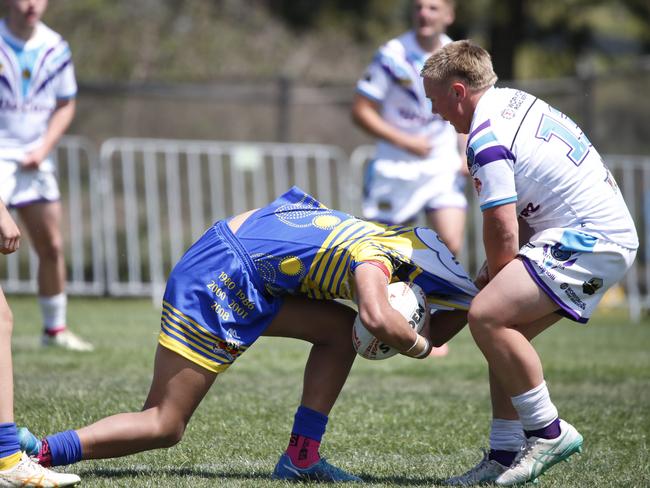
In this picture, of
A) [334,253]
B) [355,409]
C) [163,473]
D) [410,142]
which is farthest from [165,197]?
[334,253]

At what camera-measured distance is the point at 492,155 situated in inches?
145

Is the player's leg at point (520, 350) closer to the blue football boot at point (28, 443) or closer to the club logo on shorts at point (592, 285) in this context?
the club logo on shorts at point (592, 285)

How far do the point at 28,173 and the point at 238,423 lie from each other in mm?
2741

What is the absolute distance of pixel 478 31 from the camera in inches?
797

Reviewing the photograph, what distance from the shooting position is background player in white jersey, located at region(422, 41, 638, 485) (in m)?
3.75

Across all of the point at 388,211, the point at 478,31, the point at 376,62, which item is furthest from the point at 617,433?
the point at 478,31

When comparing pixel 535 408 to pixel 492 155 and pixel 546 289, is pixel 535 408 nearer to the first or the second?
pixel 546 289

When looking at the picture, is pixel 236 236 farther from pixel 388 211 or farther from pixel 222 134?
pixel 222 134

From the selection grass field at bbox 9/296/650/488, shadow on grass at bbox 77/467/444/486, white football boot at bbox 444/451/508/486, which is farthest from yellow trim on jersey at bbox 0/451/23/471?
white football boot at bbox 444/451/508/486

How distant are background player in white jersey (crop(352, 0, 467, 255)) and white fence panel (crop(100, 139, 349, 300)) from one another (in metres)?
4.27

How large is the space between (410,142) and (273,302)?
345 cm

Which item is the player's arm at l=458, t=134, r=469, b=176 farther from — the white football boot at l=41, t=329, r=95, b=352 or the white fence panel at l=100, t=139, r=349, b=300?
the white fence panel at l=100, t=139, r=349, b=300

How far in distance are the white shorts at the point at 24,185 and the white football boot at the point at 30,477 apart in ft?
11.3

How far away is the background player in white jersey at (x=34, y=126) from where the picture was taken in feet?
22.5
